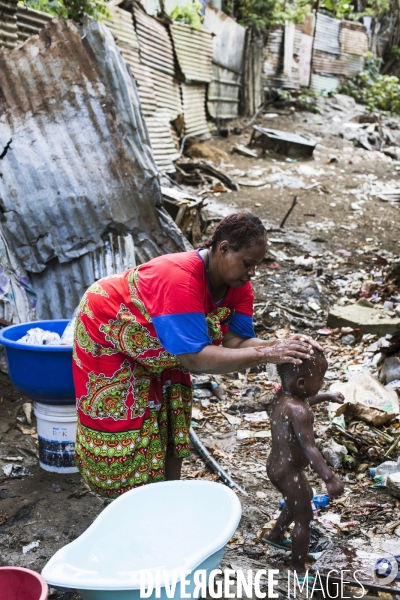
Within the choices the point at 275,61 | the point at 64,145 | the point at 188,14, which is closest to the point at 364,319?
the point at 64,145

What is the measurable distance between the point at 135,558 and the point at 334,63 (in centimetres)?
2020

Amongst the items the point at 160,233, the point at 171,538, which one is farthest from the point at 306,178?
the point at 171,538

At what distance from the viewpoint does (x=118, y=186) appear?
486 centimetres

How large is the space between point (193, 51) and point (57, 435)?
10.9 m

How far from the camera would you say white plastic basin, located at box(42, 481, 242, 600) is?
213cm

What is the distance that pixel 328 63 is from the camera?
65.0 feet

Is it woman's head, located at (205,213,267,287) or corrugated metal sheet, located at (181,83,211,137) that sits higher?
woman's head, located at (205,213,267,287)

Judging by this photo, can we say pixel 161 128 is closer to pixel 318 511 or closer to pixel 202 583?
pixel 318 511

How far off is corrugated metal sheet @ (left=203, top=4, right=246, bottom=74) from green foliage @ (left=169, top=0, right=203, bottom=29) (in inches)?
35.3

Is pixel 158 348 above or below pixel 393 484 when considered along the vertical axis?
above

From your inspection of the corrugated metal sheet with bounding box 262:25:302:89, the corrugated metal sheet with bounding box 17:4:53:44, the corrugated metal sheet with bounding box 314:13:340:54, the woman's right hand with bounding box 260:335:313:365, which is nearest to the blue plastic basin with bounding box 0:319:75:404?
the woman's right hand with bounding box 260:335:313:365

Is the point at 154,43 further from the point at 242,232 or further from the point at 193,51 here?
the point at 242,232

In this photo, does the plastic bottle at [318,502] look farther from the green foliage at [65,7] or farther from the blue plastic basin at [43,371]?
the green foliage at [65,7]

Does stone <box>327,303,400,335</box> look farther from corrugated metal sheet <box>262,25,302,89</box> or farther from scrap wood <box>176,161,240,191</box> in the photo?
corrugated metal sheet <box>262,25,302,89</box>
